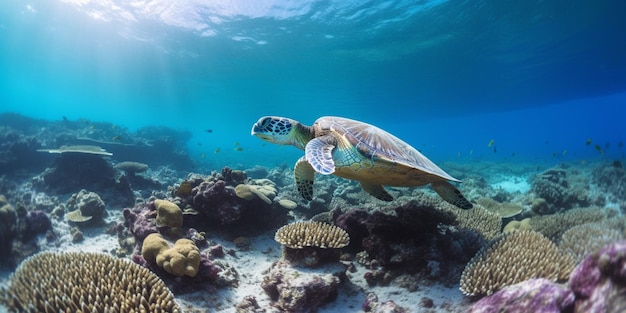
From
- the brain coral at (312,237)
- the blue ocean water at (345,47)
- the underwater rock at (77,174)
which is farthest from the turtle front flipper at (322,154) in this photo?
the blue ocean water at (345,47)

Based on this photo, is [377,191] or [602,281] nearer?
[602,281]

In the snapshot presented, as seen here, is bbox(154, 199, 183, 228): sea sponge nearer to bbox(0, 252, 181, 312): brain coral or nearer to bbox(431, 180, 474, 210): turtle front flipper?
bbox(0, 252, 181, 312): brain coral

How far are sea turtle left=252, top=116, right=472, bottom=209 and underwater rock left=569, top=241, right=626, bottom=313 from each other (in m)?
2.21

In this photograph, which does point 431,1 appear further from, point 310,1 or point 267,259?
point 267,259

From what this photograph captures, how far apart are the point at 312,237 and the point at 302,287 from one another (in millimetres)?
852

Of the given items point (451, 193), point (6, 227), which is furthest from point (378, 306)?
point (6, 227)

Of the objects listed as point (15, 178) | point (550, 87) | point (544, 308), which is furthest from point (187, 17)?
point (550, 87)

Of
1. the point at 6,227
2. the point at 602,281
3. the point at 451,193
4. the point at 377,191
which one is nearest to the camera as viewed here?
the point at 602,281

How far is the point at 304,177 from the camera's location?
534 centimetres

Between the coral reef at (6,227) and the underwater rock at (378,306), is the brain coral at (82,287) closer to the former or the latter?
the coral reef at (6,227)

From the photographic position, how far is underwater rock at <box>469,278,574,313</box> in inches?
88.0

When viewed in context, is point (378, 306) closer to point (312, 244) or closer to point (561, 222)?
point (312, 244)

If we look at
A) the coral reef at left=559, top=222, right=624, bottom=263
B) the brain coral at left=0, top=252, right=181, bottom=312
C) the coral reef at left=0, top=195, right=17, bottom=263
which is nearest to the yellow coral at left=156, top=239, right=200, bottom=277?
the brain coral at left=0, top=252, right=181, bottom=312

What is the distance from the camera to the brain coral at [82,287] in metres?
2.64
